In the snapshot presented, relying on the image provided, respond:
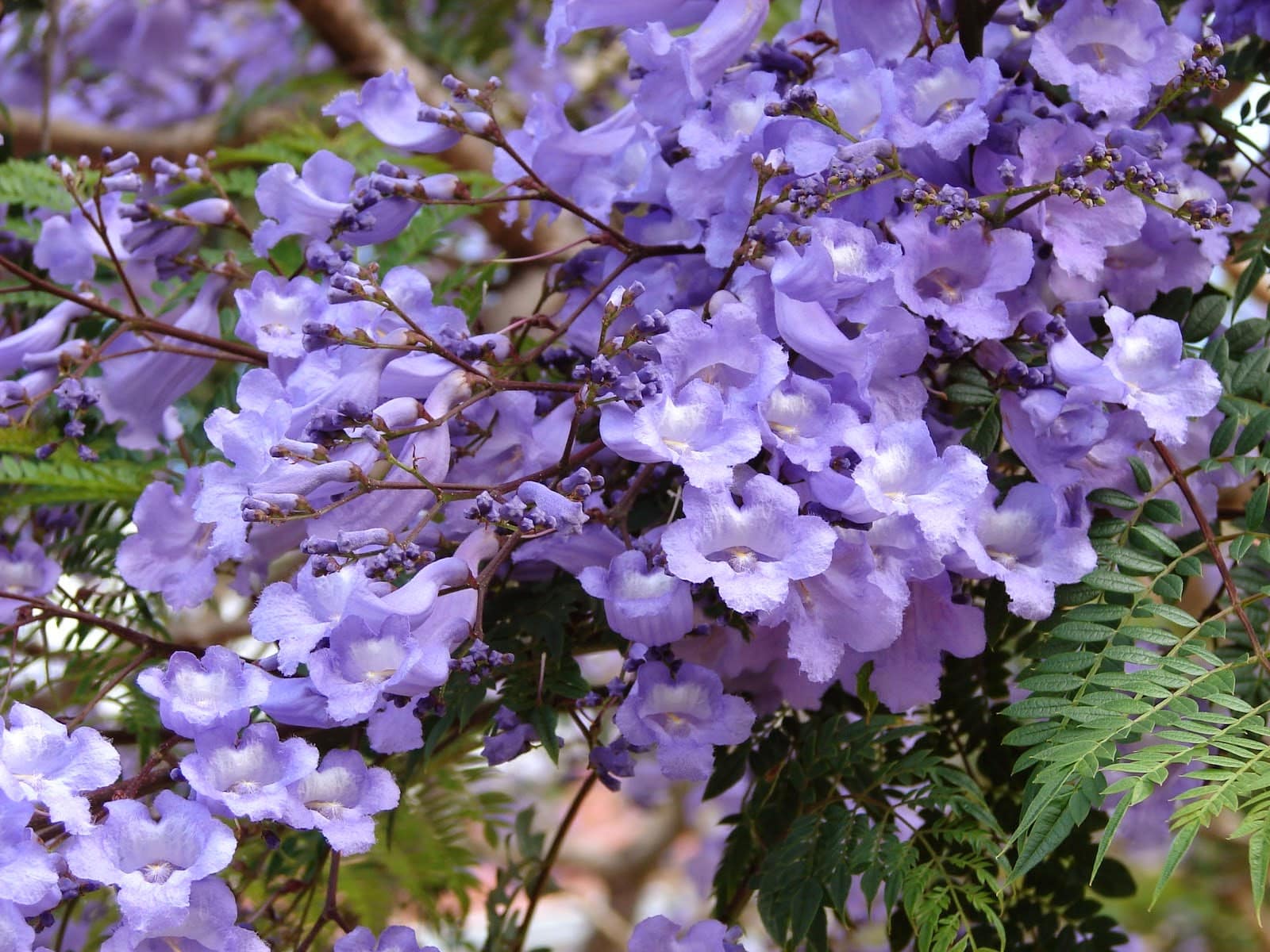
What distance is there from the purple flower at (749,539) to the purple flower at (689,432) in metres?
0.01

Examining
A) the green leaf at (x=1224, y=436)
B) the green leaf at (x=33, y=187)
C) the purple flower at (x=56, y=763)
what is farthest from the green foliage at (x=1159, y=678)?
the green leaf at (x=33, y=187)

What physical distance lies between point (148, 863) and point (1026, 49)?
1.63ft

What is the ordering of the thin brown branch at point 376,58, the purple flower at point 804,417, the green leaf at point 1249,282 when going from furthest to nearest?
1. the thin brown branch at point 376,58
2. the green leaf at point 1249,282
3. the purple flower at point 804,417

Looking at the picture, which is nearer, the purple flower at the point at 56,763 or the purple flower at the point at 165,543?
the purple flower at the point at 56,763

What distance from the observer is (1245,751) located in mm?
430

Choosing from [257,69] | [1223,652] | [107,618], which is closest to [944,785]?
[1223,652]

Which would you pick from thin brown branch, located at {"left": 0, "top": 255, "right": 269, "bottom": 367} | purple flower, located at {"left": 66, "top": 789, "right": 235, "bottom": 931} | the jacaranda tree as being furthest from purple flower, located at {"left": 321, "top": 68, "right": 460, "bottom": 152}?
purple flower, located at {"left": 66, "top": 789, "right": 235, "bottom": 931}

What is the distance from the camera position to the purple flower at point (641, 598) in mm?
484

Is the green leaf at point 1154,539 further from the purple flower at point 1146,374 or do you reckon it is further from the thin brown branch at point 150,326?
the thin brown branch at point 150,326

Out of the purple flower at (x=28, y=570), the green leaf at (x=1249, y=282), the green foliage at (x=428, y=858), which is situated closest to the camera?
the green leaf at (x=1249, y=282)

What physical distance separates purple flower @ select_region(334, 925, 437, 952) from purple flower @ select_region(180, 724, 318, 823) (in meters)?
0.07

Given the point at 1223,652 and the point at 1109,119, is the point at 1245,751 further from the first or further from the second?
the point at 1109,119

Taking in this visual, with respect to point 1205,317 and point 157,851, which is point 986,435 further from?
→ point 157,851

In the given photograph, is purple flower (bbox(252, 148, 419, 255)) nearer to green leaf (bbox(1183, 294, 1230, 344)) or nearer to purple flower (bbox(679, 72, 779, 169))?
purple flower (bbox(679, 72, 779, 169))
